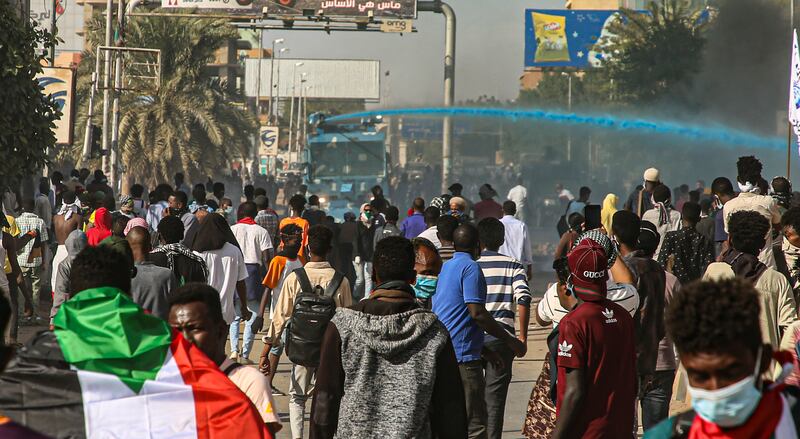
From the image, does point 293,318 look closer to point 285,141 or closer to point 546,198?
point 546,198

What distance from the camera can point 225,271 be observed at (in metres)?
9.47

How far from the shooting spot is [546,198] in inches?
1687

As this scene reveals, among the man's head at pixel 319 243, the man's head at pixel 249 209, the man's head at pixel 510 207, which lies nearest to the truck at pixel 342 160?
the man's head at pixel 510 207

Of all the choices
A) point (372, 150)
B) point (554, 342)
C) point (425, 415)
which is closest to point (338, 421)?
point (425, 415)

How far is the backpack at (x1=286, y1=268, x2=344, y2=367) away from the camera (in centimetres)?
725

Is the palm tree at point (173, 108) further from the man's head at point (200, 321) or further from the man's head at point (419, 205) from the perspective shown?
the man's head at point (200, 321)

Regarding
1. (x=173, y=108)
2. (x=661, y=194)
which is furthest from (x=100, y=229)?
(x=173, y=108)

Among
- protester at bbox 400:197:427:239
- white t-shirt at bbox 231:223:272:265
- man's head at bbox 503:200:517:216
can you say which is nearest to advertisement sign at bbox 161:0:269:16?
protester at bbox 400:197:427:239

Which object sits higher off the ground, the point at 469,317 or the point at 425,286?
the point at 425,286

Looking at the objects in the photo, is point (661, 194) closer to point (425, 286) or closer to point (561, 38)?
point (425, 286)

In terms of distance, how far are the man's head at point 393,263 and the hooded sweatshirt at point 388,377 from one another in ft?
0.35

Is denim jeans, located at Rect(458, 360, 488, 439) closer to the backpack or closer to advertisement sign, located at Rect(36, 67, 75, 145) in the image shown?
the backpack

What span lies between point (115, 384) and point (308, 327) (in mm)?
3737

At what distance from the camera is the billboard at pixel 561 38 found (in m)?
49.3
